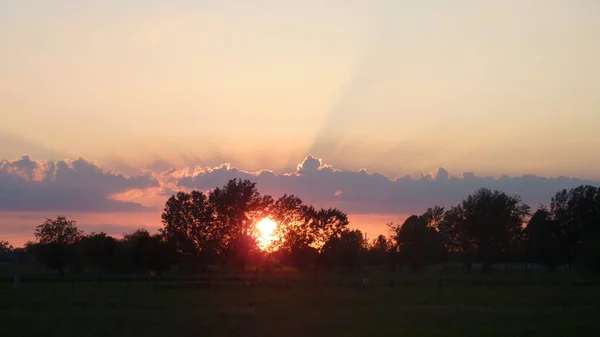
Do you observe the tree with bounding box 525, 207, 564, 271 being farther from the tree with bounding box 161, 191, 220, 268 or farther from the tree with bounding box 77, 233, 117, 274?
the tree with bounding box 77, 233, 117, 274

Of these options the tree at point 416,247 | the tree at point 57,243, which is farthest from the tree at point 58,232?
the tree at point 416,247

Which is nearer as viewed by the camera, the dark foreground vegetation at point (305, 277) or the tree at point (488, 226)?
the dark foreground vegetation at point (305, 277)

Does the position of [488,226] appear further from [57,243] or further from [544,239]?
[57,243]

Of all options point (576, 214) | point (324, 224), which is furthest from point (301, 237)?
point (576, 214)

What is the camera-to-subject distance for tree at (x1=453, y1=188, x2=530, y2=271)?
360ft

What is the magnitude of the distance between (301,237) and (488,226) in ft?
106

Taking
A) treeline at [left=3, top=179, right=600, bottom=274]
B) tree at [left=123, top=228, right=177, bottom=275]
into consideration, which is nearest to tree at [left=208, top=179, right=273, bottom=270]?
treeline at [left=3, top=179, right=600, bottom=274]

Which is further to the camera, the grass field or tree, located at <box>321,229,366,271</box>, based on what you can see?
tree, located at <box>321,229,366,271</box>

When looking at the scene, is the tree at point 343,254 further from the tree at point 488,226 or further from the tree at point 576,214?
the tree at point 576,214

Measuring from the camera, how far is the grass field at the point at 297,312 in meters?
24.9

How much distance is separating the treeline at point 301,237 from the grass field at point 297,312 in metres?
45.3

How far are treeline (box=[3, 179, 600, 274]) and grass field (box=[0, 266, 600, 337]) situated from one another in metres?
45.3

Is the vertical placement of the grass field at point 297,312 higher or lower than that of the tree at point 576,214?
lower

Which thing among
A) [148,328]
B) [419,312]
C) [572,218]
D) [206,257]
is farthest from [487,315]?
[572,218]
